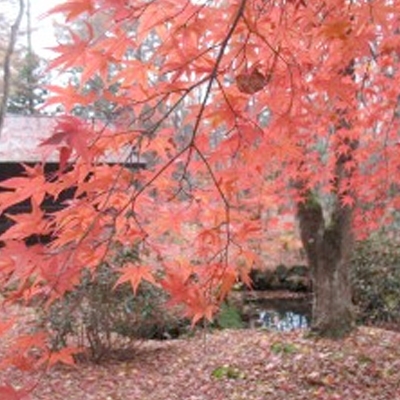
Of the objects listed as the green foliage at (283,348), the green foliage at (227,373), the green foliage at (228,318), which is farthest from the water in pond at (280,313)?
the green foliage at (227,373)

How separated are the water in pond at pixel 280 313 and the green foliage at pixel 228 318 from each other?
44cm

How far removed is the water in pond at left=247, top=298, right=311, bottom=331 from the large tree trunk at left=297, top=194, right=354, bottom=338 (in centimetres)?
295

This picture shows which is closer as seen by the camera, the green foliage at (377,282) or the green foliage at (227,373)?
the green foliage at (227,373)

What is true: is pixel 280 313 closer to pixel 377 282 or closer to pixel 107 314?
pixel 377 282

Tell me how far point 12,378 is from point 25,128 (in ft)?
33.5

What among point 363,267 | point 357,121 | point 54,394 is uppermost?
point 357,121

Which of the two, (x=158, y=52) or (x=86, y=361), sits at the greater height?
(x=158, y=52)

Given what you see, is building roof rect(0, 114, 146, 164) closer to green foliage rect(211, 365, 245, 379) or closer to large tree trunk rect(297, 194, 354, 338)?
large tree trunk rect(297, 194, 354, 338)

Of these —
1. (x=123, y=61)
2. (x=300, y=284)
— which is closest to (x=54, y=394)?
(x=123, y=61)

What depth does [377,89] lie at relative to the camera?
4727 millimetres

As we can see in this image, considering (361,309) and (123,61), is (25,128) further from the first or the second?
(123,61)

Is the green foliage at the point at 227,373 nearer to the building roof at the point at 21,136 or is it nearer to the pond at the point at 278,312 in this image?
the pond at the point at 278,312

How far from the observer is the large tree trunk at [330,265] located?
570 cm

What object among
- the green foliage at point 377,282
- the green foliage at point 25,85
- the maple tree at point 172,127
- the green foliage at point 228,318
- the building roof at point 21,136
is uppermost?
the green foliage at point 25,85
